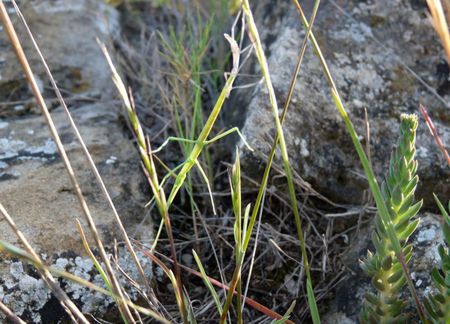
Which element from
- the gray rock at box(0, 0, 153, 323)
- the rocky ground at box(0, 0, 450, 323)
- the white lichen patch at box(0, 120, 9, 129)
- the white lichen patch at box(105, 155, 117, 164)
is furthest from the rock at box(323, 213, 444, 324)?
the white lichen patch at box(0, 120, 9, 129)

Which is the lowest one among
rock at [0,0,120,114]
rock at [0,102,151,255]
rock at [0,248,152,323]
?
rock at [0,248,152,323]

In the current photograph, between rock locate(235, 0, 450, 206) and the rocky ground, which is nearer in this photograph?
the rocky ground

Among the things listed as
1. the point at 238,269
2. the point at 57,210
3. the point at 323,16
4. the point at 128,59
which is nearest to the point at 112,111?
the point at 128,59

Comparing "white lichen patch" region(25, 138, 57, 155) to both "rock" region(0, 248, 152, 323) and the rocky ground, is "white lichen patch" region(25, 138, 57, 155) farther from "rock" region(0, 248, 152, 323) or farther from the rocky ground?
"rock" region(0, 248, 152, 323)

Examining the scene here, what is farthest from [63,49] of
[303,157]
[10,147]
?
[303,157]

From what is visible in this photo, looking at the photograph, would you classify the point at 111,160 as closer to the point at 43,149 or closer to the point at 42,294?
the point at 43,149

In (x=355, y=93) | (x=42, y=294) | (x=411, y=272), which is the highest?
(x=355, y=93)
